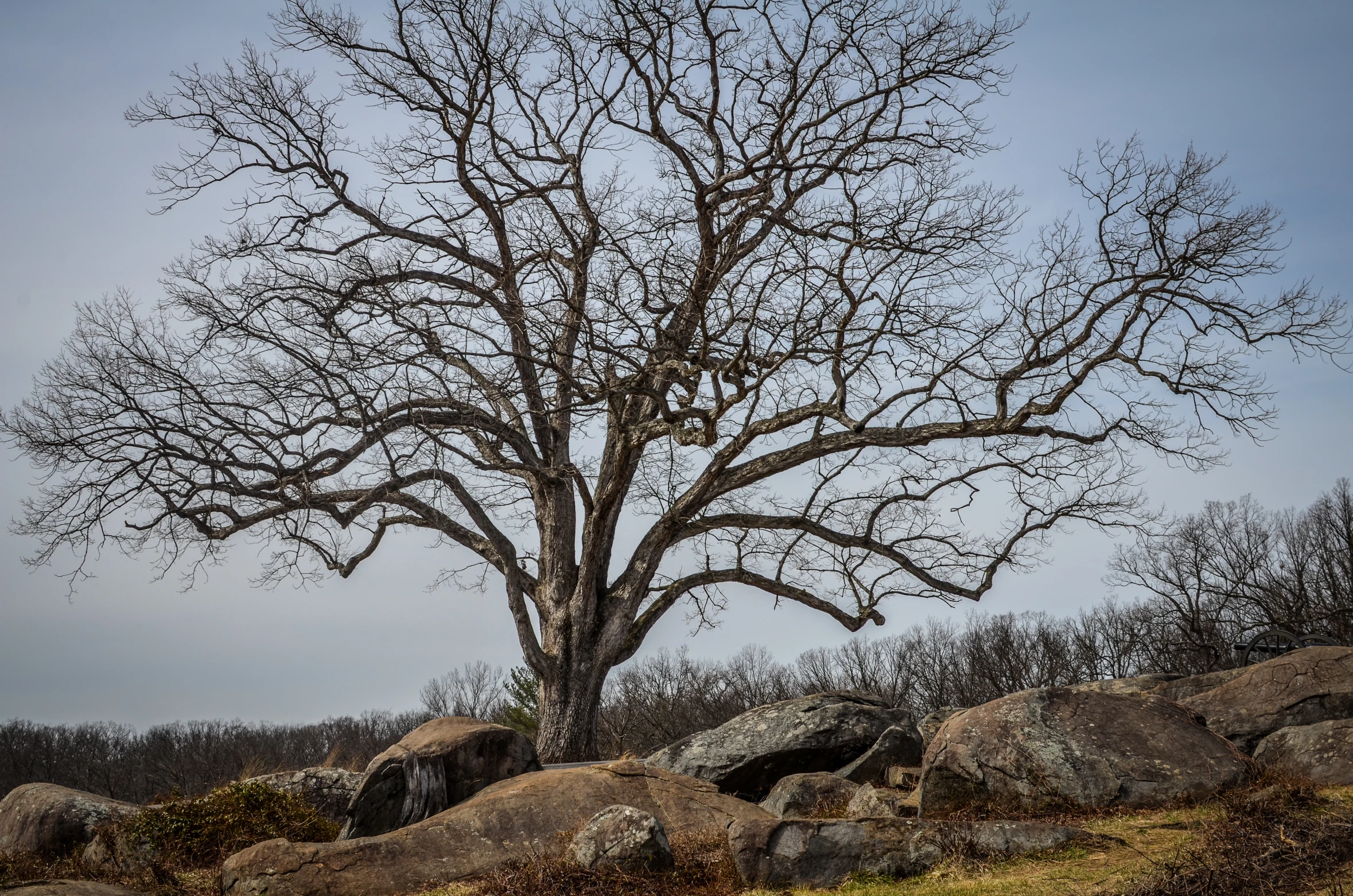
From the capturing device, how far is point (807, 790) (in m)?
9.87

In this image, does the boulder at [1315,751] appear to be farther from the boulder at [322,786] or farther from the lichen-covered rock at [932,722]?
the boulder at [322,786]

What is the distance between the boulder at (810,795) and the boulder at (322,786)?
528cm

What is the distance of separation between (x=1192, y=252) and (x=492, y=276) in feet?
40.0

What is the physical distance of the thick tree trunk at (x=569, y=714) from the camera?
16.1 m

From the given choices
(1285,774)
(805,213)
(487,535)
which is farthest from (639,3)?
(1285,774)

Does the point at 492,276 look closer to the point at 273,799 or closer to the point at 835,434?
the point at 835,434

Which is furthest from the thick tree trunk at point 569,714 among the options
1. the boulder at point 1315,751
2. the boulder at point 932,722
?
the boulder at point 1315,751

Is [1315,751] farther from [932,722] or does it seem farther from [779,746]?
[932,722]

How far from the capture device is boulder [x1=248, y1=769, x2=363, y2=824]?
455 inches

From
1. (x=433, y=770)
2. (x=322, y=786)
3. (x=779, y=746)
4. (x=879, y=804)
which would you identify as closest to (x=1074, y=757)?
(x=879, y=804)

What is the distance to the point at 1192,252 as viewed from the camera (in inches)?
576

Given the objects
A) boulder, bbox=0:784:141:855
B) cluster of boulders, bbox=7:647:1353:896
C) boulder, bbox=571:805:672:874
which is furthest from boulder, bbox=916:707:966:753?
boulder, bbox=0:784:141:855

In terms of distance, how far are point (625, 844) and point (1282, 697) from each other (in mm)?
7472

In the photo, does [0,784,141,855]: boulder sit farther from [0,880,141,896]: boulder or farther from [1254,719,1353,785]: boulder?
[1254,719,1353,785]: boulder
